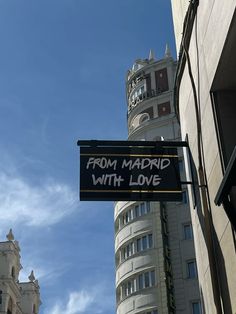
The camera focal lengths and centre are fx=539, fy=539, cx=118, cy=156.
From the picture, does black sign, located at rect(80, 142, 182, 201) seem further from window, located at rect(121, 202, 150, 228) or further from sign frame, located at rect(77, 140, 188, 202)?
window, located at rect(121, 202, 150, 228)

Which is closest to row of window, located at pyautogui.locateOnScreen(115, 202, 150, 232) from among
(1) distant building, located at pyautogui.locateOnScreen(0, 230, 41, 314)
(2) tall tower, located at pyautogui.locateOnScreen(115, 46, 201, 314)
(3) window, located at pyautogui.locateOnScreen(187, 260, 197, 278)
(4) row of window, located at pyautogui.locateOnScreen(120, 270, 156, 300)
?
(2) tall tower, located at pyautogui.locateOnScreen(115, 46, 201, 314)

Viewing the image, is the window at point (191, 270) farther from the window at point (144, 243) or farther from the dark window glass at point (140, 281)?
the dark window glass at point (140, 281)

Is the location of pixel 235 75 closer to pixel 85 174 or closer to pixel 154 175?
pixel 154 175

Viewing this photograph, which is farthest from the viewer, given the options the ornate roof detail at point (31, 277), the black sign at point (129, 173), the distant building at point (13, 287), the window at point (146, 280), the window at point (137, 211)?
the ornate roof detail at point (31, 277)

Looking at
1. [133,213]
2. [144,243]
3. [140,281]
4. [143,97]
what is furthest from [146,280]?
[143,97]

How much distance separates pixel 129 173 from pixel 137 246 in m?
40.2

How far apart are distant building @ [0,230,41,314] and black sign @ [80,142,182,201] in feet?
158

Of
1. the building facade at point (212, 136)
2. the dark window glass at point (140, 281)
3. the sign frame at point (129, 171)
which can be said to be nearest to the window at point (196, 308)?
the dark window glass at point (140, 281)

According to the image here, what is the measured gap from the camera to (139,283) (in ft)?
151

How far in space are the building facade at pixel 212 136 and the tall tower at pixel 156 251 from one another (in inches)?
1318

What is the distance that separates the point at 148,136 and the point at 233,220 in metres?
48.0

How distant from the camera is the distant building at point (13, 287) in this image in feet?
180

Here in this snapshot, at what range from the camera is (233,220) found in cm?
670

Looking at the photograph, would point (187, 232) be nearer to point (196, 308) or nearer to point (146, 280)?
point (146, 280)
